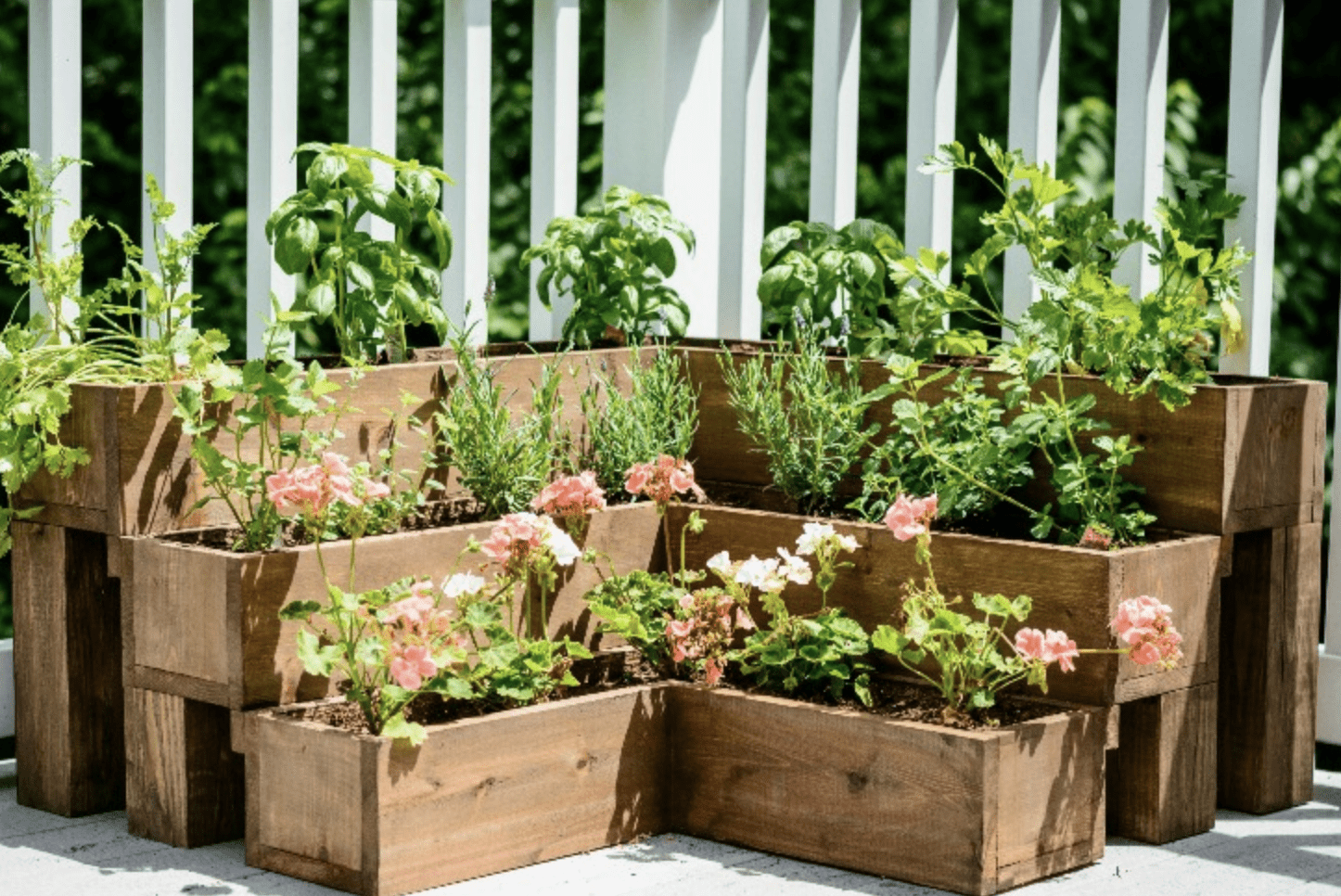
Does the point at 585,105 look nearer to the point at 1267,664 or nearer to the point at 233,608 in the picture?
the point at 1267,664

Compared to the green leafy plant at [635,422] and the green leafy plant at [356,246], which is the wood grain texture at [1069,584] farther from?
the green leafy plant at [356,246]

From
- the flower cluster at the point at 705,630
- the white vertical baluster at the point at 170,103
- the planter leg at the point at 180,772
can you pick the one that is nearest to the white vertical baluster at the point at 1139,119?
the flower cluster at the point at 705,630

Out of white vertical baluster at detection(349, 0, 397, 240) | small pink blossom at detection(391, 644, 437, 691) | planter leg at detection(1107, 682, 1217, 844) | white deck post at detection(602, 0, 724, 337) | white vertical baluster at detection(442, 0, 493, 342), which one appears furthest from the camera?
white deck post at detection(602, 0, 724, 337)

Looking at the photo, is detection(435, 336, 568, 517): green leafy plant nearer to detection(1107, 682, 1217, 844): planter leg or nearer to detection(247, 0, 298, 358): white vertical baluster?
detection(247, 0, 298, 358): white vertical baluster

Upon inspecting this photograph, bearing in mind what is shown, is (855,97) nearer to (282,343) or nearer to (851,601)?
(851,601)

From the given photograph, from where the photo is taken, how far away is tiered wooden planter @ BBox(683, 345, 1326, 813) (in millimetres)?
3566

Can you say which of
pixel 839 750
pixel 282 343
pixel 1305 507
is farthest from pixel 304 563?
pixel 1305 507

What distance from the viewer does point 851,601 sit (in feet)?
12.1

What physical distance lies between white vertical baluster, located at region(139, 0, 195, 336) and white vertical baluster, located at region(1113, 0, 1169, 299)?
1580 mm

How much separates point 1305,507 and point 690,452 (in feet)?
3.61

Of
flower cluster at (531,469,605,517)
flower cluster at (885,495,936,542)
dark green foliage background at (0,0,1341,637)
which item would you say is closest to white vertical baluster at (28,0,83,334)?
flower cluster at (531,469,605,517)

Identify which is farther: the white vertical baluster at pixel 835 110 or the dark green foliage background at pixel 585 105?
the dark green foliage background at pixel 585 105

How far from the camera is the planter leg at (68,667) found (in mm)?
3572

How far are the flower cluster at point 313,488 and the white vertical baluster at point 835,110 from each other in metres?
1.36
